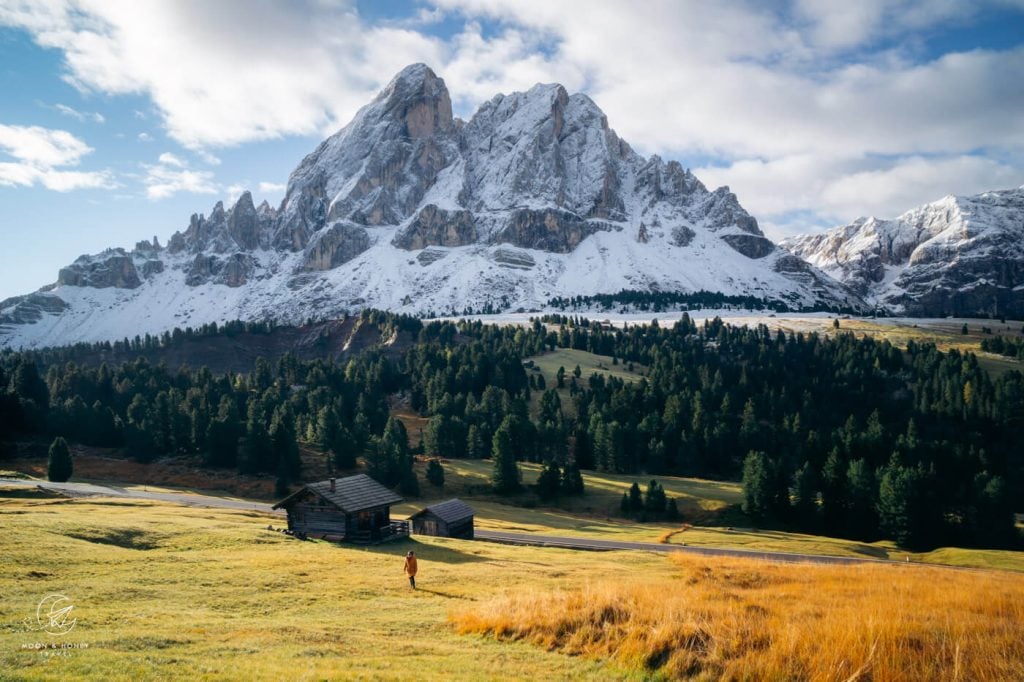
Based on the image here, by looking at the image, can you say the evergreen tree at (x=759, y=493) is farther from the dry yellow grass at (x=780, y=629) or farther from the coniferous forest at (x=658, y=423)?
the dry yellow grass at (x=780, y=629)

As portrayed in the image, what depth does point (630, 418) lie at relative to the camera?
430 ft

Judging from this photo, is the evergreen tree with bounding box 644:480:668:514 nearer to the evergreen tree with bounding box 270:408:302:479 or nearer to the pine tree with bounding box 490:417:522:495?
the pine tree with bounding box 490:417:522:495

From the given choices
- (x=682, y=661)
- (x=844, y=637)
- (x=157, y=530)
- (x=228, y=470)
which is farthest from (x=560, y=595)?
(x=228, y=470)

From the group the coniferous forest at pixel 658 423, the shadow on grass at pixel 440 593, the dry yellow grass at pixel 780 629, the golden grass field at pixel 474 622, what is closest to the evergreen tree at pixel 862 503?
the coniferous forest at pixel 658 423

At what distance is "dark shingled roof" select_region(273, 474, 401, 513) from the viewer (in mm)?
48125

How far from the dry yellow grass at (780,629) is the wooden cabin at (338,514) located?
88.0 ft

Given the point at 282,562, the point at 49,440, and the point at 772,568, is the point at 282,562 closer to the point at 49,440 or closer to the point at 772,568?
the point at 772,568

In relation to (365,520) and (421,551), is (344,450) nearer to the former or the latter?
(365,520)

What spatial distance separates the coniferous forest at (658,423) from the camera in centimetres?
8519

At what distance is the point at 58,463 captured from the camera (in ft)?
261

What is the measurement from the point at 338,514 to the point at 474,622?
100ft

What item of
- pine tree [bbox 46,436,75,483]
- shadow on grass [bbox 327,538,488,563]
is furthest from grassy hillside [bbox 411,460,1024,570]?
pine tree [bbox 46,436,75,483]

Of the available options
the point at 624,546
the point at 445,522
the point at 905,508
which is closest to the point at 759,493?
the point at 905,508

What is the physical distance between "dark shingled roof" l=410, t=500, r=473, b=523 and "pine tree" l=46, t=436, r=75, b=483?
52786 mm
